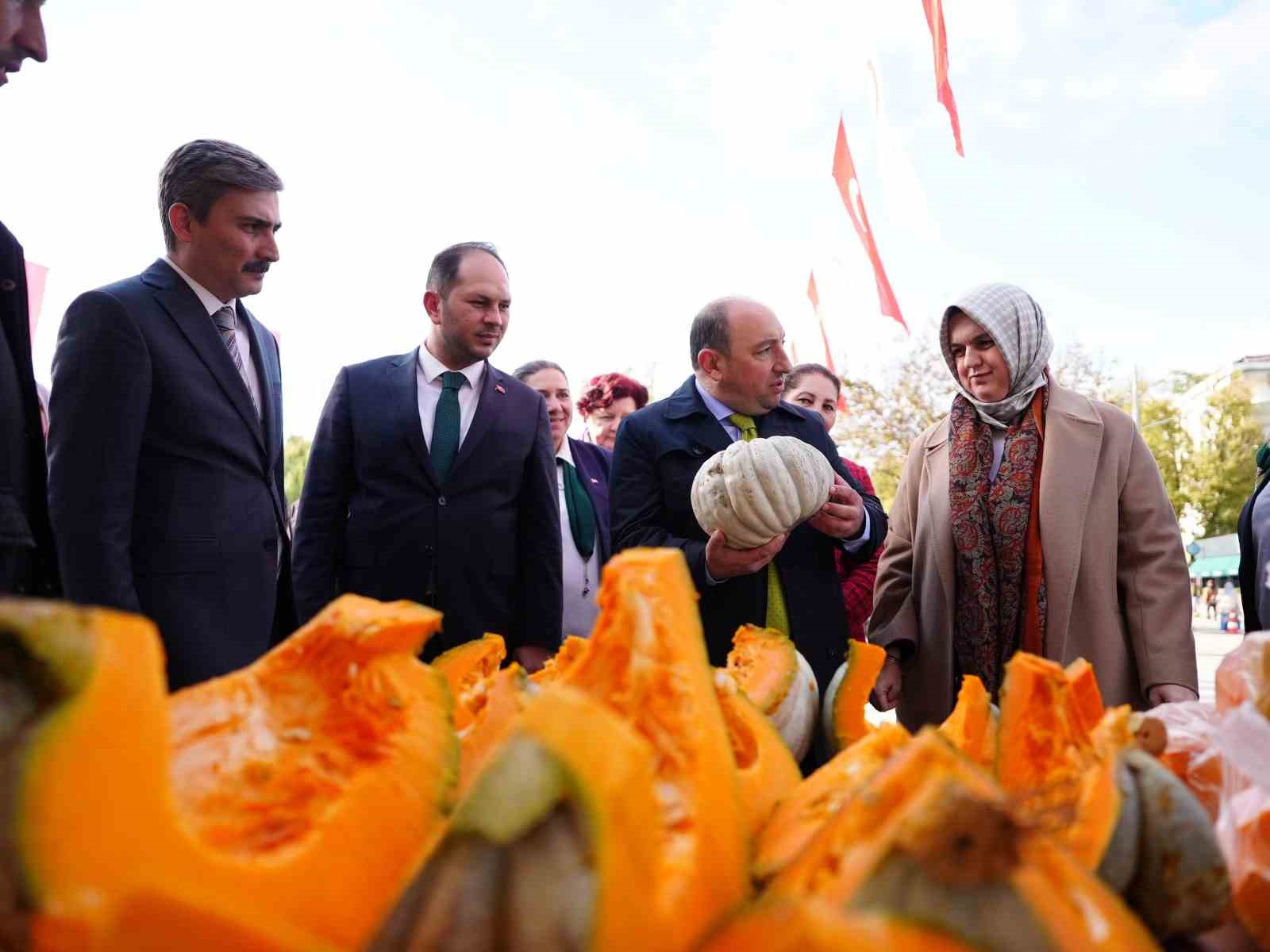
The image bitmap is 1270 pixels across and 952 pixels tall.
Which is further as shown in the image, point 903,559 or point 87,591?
point 903,559

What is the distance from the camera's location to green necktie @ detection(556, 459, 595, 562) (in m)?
4.34

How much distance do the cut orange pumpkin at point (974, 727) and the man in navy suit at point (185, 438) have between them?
200cm

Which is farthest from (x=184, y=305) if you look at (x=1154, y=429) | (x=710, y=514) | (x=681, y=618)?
(x=1154, y=429)

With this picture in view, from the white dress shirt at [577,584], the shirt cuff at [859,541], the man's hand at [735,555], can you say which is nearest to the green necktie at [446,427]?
the white dress shirt at [577,584]

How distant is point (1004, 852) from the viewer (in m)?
0.63

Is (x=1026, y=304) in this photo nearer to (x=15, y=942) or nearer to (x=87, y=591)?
(x=87, y=591)

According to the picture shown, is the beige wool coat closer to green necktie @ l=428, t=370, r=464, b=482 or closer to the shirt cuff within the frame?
the shirt cuff

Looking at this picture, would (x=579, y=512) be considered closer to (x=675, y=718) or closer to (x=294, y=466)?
(x=675, y=718)

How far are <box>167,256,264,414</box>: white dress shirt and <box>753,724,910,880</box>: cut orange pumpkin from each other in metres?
2.38

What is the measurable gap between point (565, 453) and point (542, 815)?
426cm

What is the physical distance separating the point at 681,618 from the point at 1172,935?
572 millimetres

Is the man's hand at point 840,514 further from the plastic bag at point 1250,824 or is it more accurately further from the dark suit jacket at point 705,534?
the plastic bag at point 1250,824

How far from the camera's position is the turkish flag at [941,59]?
9586 mm

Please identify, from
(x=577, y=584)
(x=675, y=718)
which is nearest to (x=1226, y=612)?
(x=577, y=584)
